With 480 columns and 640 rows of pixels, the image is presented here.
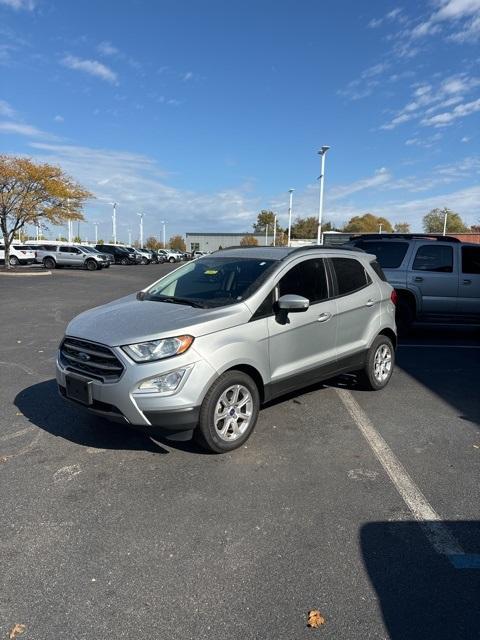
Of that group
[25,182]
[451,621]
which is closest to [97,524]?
[451,621]

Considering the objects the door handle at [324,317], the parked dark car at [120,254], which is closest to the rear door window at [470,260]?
the door handle at [324,317]

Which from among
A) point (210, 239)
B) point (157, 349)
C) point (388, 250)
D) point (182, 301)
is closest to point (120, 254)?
point (388, 250)

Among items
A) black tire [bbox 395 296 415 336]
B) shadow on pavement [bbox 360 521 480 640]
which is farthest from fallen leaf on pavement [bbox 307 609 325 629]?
black tire [bbox 395 296 415 336]

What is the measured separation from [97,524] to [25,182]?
29421 millimetres

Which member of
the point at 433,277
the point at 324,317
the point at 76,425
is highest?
the point at 433,277

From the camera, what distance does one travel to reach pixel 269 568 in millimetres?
2695

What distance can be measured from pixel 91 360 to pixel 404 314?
745 centimetres

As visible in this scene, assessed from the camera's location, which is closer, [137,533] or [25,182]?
[137,533]

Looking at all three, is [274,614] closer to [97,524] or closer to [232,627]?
[232,627]

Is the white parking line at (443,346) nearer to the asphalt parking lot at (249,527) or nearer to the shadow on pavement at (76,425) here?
the asphalt parking lot at (249,527)

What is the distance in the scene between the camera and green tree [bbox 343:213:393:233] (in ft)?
317

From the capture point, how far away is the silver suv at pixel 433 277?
31.1 ft

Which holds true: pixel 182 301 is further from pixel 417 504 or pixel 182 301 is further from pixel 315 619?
pixel 315 619

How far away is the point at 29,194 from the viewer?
28703 mm
